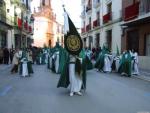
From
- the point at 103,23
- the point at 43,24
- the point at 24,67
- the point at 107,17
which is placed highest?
the point at 43,24

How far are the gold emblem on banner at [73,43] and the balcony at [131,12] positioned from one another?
15.9 metres

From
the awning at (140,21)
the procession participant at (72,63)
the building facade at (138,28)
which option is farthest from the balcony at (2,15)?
the procession participant at (72,63)

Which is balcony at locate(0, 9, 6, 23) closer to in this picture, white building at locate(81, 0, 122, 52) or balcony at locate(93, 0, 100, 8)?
white building at locate(81, 0, 122, 52)

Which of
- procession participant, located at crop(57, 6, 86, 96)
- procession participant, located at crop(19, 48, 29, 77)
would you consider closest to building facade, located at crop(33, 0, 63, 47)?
procession participant, located at crop(19, 48, 29, 77)

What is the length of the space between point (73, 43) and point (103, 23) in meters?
27.7

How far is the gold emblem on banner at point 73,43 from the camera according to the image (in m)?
10.9

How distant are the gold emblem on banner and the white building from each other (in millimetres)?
20947

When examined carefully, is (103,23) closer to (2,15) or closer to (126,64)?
(2,15)

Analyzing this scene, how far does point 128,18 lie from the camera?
1092 inches

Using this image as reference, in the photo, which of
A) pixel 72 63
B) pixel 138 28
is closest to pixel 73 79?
pixel 72 63

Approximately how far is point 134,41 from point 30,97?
19041 mm

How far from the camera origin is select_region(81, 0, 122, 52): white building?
33.0m

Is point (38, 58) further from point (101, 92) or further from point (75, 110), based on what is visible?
point (75, 110)

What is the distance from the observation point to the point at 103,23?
3834 cm
